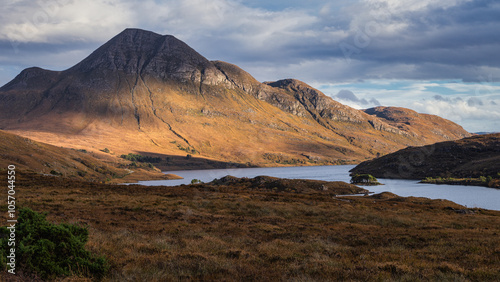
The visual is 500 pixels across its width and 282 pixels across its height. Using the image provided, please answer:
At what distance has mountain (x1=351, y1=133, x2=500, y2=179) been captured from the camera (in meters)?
150

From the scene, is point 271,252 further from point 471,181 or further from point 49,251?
point 471,181

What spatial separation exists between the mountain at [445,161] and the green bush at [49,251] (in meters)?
162

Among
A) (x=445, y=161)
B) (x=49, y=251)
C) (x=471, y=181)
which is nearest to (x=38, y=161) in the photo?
(x=49, y=251)

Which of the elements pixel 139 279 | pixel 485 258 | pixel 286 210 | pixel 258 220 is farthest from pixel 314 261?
pixel 286 210

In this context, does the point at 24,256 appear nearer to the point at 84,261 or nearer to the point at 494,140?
the point at 84,261

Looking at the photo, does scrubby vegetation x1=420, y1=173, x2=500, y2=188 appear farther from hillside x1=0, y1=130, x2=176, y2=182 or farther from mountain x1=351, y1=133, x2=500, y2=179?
hillside x1=0, y1=130, x2=176, y2=182

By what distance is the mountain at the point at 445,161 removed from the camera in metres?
150

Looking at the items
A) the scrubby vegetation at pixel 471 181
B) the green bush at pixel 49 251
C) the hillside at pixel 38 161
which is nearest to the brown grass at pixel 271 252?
the green bush at pixel 49 251

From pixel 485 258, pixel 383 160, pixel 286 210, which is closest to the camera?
pixel 485 258

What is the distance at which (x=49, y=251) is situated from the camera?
11.6 meters

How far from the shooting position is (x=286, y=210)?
1610 inches

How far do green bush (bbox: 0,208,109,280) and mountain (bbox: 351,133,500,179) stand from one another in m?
162

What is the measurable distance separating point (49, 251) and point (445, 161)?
183766 millimetres

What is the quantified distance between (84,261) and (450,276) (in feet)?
43.7
